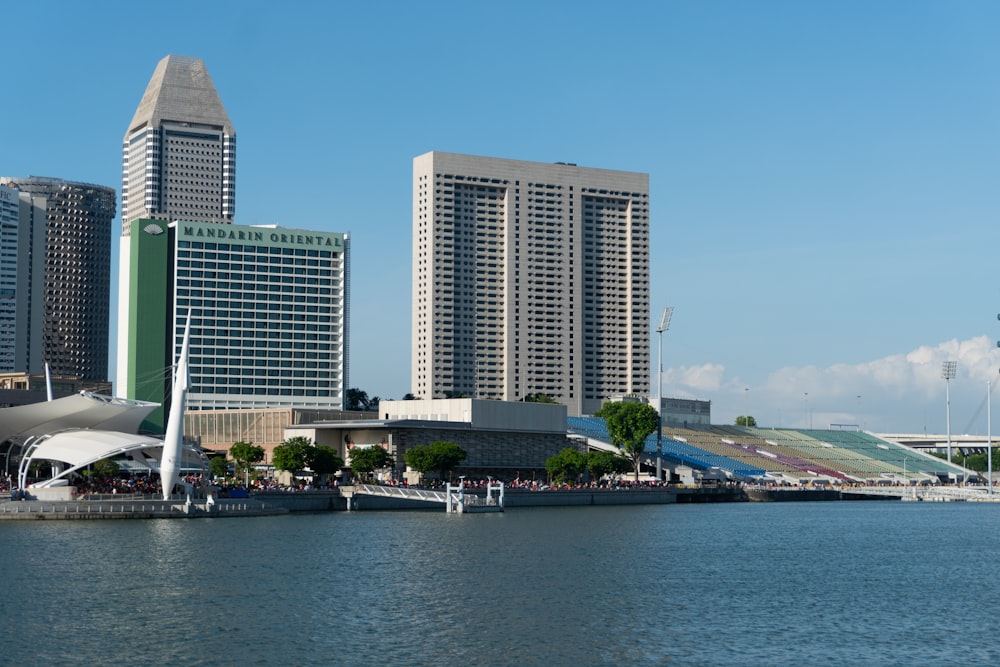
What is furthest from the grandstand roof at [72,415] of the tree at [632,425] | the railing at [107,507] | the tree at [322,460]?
the tree at [632,425]

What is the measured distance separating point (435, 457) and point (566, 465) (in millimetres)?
16610

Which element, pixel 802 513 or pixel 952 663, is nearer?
pixel 952 663

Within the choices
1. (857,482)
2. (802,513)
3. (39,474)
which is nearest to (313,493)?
(39,474)

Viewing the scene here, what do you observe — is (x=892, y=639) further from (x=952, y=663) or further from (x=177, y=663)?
(x=177, y=663)

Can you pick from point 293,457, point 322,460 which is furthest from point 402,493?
point 293,457

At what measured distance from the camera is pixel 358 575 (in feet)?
199

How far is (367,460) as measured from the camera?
13475 centimetres

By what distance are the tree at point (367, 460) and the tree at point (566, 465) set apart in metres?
19.1

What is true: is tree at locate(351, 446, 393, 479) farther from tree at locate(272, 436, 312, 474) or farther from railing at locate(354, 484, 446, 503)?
railing at locate(354, 484, 446, 503)

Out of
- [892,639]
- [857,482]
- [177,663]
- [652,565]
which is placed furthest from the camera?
[857,482]

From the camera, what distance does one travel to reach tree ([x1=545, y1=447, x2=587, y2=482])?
14588cm

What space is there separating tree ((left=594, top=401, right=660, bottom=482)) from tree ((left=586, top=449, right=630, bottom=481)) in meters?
6.56

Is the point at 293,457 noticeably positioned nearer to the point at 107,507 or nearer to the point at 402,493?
the point at 402,493

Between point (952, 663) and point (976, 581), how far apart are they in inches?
922
